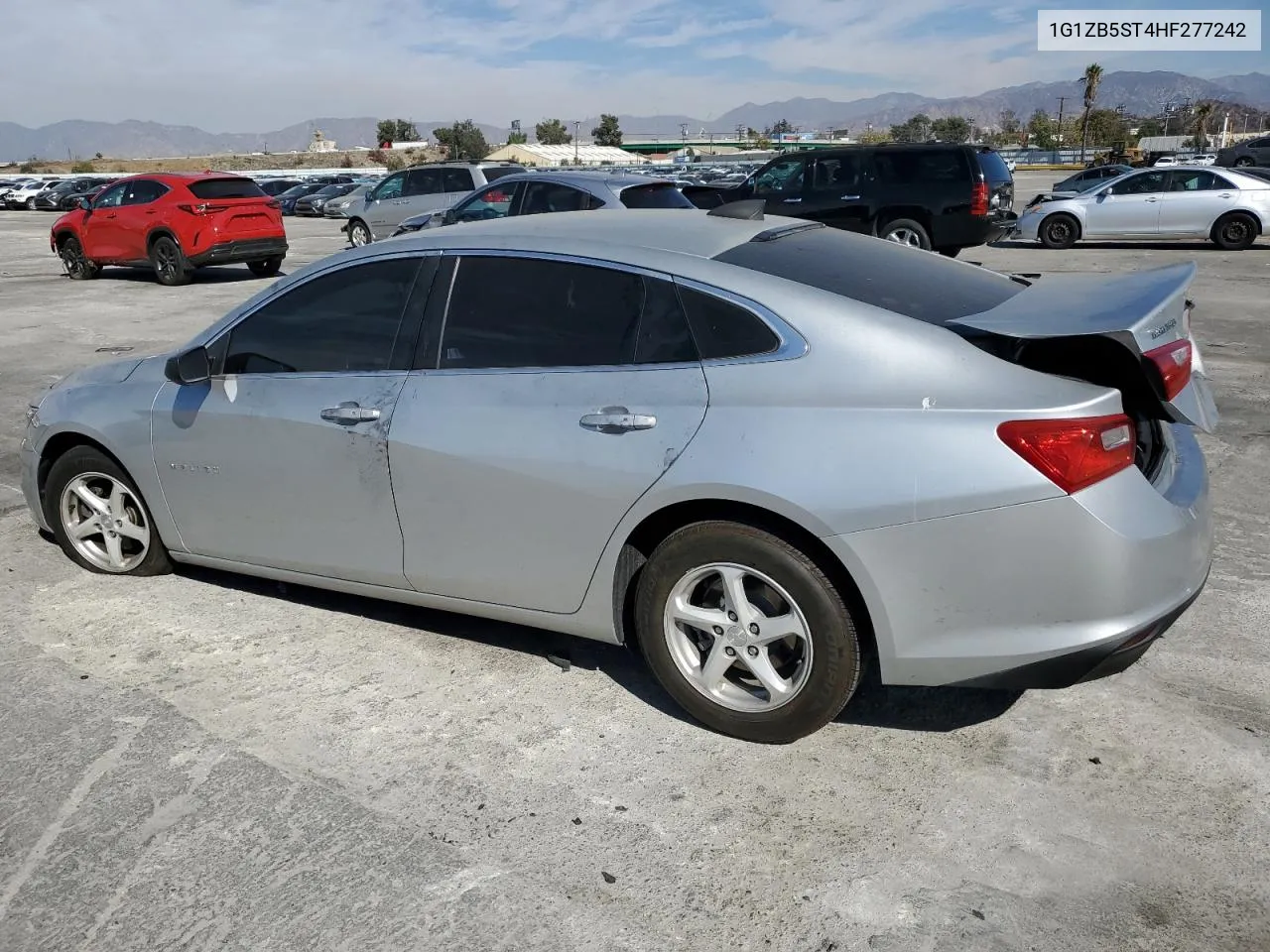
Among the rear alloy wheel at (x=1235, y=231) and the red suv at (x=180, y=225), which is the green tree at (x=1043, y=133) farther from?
the red suv at (x=180, y=225)

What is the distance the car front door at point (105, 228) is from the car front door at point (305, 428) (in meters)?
15.2

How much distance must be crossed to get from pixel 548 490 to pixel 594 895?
1.26 m

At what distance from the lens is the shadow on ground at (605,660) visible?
3596mm

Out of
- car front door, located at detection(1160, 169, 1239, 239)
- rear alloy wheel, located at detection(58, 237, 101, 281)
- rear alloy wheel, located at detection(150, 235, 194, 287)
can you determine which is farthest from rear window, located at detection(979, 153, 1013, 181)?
rear alloy wheel, located at detection(58, 237, 101, 281)

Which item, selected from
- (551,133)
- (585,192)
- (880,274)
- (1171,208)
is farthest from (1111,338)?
(551,133)

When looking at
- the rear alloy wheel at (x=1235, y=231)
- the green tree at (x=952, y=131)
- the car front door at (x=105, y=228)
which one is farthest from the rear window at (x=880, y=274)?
the green tree at (x=952, y=131)

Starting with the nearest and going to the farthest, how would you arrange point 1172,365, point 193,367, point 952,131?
point 1172,365
point 193,367
point 952,131

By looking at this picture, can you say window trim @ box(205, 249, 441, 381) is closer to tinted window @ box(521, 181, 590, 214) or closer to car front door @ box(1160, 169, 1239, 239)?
tinted window @ box(521, 181, 590, 214)

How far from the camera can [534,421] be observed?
138 inches

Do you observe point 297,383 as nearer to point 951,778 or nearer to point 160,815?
point 160,815

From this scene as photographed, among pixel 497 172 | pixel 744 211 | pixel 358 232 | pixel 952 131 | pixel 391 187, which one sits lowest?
pixel 358 232

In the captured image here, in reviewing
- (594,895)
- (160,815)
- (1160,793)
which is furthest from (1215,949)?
(160,815)

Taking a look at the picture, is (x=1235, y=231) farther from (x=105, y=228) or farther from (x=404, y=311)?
(x=105, y=228)

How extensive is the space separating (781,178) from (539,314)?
13857 millimetres
